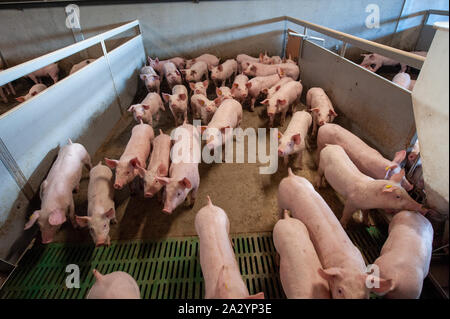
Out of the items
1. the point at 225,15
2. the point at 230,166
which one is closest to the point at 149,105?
the point at 230,166

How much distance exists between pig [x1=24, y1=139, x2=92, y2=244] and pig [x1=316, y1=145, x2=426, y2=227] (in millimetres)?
2932

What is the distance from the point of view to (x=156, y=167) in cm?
302

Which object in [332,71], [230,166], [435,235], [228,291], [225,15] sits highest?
[225,15]

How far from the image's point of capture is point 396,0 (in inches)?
274

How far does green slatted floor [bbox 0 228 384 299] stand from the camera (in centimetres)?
219

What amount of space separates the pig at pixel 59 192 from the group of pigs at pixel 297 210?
0.01m

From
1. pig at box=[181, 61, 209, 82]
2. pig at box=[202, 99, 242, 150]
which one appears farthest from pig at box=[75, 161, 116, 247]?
pig at box=[181, 61, 209, 82]

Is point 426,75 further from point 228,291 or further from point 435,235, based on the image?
point 435,235

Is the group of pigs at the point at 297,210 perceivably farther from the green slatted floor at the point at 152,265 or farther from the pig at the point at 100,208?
the green slatted floor at the point at 152,265

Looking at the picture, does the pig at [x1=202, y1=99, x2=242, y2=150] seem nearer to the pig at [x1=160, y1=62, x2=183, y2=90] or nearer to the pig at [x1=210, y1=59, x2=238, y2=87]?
the pig at [x1=210, y1=59, x2=238, y2=87]

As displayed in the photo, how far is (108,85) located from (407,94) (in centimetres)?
479

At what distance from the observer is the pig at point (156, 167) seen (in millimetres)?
2805

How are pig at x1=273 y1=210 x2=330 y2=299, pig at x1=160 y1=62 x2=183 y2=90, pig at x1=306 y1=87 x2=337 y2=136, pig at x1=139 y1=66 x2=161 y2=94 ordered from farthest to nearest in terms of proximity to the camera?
pig at x1=160 y1=62 x2=183 y2=90
pig at x1=139 y1=66 x2=161 y2=94
pig at x1=306 y1=87 x2=337 y2=136
pig at x1=273 y1=210 x2=330 y2=299

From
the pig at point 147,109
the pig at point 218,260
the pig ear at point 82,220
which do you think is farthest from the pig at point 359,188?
the pig at point 147,109
